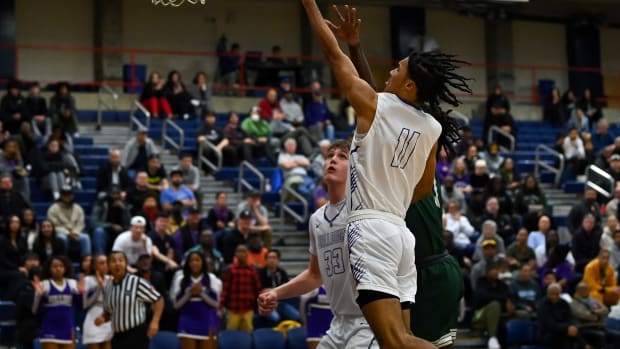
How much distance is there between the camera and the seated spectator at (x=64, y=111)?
20.7 metres

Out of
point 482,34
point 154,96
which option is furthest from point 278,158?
point 482,34

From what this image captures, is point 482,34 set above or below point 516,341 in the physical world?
above

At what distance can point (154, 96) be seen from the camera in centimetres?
2303

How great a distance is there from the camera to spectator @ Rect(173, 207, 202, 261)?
54.1 ft

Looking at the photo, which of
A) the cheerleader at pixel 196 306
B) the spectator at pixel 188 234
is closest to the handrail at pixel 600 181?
the spectator at pixel 188 234

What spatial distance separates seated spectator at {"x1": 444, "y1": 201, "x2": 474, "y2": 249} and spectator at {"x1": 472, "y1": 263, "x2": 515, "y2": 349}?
48.9 inches

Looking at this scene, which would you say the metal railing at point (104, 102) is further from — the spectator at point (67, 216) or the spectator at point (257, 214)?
the spectator at point (67, 216)

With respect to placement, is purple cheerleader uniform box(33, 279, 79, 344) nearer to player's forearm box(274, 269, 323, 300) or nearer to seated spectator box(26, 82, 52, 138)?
seated spectator box(26, 82, 52, 138)

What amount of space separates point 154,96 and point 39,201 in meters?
5.12

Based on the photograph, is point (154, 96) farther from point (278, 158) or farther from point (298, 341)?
point (298, 341)

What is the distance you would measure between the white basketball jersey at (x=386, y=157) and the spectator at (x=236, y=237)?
10139 mm

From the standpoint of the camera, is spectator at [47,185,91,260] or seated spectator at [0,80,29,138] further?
seated spectator at [0,80,29,138]

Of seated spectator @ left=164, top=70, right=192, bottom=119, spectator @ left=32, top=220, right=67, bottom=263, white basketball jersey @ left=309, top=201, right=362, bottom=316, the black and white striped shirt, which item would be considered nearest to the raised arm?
white basketball jersey @ left=309, top=201, right=362, bottom=316

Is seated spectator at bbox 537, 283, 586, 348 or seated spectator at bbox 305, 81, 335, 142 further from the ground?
seated spectator at bbox 305, 81, 335, 142
